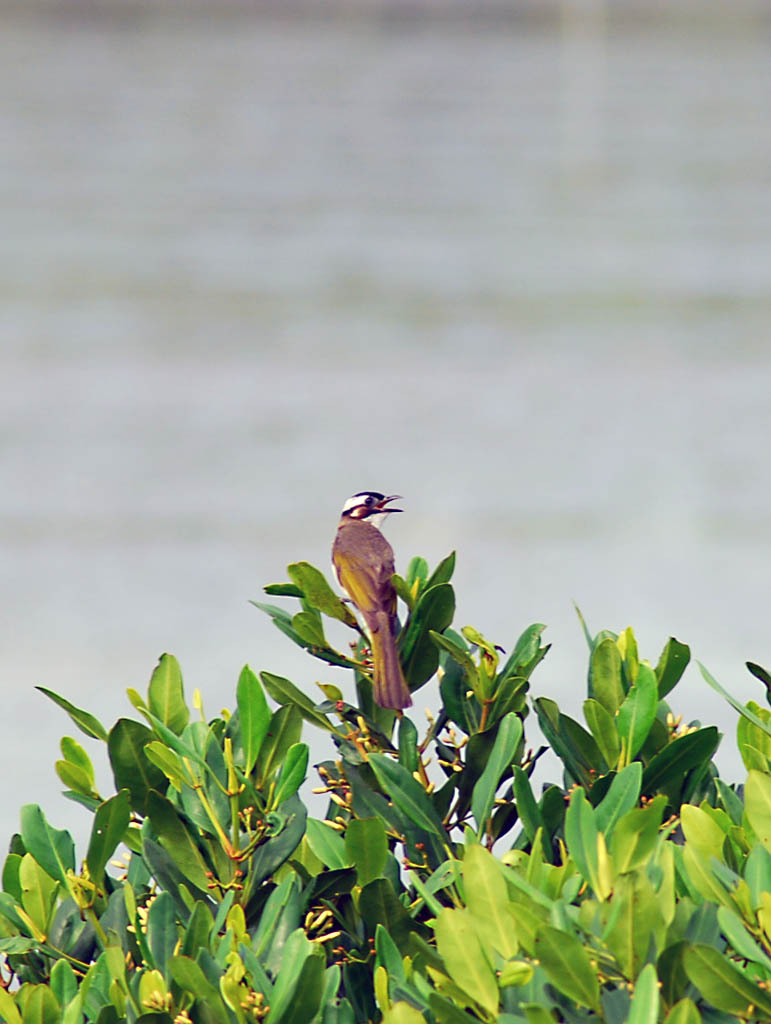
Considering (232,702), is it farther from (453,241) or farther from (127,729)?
(453,241)

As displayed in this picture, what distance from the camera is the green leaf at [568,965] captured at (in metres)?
0.43

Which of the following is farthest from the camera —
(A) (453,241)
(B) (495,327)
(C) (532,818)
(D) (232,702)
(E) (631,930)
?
(A) (453,241)

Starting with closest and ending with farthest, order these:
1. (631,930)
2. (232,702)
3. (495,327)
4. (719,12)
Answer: (631,930) → (232,702) → (495,327) → (719,12)

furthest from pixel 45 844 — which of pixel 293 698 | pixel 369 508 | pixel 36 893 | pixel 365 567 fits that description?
pixel 369 508

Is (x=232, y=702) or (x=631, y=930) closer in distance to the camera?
(x=631, y=930)

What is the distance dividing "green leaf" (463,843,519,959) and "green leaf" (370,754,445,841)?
0.12m

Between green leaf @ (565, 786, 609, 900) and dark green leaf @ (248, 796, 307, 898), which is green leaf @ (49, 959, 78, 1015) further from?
green leaf @ (565, 786, 609, 900)

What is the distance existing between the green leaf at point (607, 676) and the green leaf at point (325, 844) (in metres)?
0.15

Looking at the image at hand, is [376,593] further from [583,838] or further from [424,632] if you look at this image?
[583,838]

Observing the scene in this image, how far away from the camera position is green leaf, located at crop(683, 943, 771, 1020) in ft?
1.46

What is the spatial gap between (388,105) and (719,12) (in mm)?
1042

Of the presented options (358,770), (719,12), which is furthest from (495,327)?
(358,770)

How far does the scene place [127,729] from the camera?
616mm

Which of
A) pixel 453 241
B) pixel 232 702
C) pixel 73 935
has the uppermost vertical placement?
pixel 453 241
